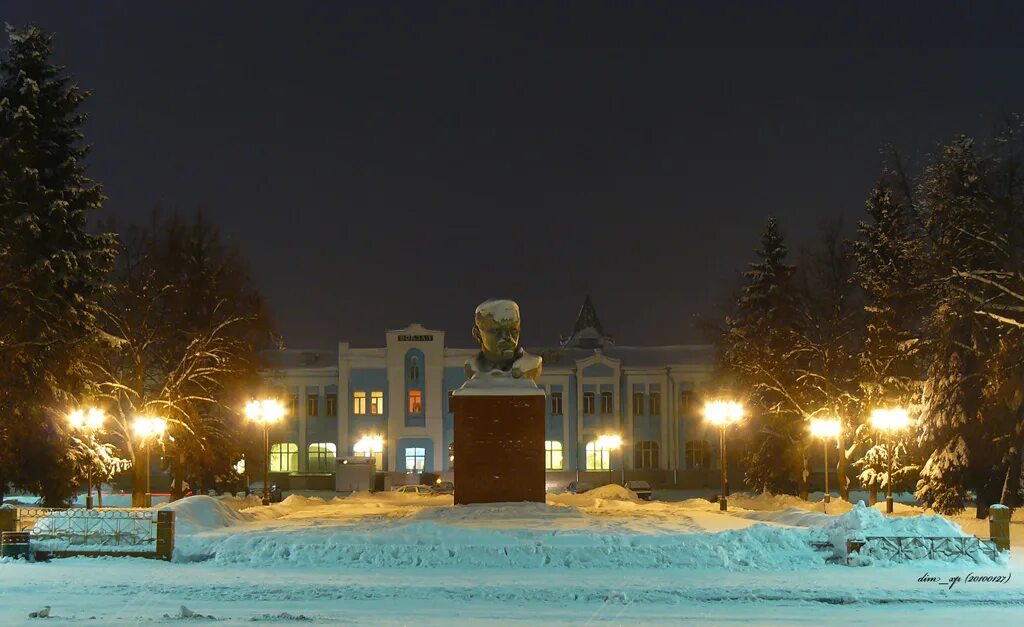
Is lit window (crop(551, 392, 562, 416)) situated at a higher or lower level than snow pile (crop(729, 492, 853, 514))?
higher

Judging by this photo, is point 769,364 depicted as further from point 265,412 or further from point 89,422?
point 89,422

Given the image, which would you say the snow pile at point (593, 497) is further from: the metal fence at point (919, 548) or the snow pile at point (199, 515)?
the metal fence at point (919, 548)

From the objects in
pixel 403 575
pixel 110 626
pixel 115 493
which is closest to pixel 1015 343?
pixel 403 575

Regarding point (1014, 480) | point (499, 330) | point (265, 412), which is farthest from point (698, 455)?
point (499, 330)

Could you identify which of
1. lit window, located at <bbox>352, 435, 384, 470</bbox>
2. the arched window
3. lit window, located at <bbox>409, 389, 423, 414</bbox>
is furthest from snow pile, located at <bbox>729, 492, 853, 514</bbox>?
lit window, located at <bbox>352, 435, 384, 470</bbox>

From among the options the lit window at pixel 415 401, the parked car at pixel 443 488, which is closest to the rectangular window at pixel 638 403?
the lit window at pixel 415 401

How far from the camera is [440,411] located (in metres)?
65.1

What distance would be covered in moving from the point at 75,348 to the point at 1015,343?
2643 centimetres

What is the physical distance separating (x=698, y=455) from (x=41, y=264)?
4353 cm

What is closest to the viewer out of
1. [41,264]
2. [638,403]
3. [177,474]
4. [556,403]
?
[41,264]

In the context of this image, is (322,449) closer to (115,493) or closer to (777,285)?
(115,493)

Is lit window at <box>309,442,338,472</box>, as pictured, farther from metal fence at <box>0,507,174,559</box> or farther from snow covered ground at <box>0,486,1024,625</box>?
metal fence at <box>0,507,174,559</box>

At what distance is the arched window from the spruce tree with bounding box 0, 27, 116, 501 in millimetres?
40555

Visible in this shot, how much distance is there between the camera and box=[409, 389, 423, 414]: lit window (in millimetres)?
65375
